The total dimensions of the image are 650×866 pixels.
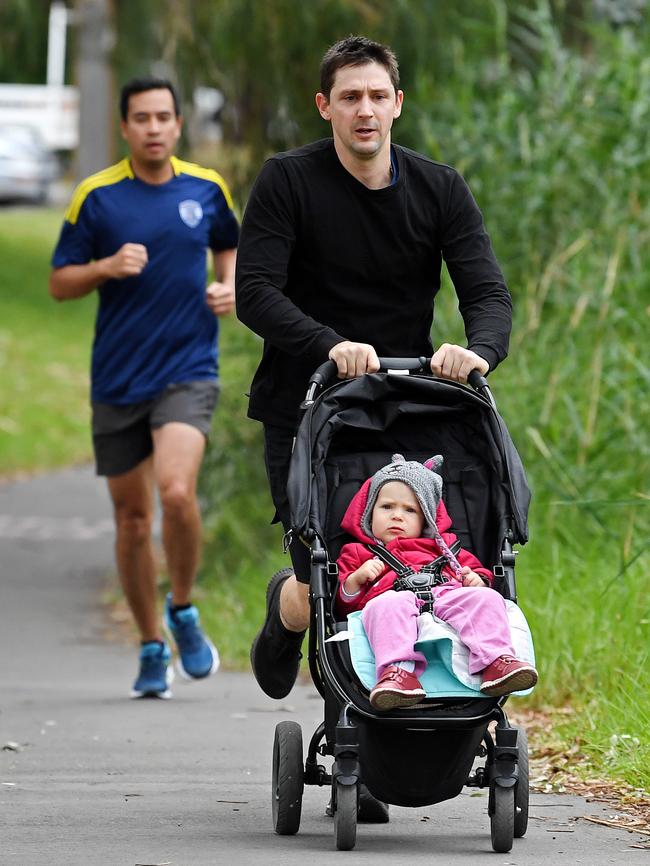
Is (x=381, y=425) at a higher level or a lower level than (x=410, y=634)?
higher

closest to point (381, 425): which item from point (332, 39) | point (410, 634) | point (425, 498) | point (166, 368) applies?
point (425, 498)

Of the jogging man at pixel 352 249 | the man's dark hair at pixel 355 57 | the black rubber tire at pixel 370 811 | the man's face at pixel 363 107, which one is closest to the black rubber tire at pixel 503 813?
the black rubber tire at pixel 370 811

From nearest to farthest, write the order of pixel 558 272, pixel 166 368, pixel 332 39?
1. pixel 166 368
2. pixel 558 272
3. pixel 332 39

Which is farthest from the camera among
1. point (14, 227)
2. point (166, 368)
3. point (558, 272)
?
point (14, 227)

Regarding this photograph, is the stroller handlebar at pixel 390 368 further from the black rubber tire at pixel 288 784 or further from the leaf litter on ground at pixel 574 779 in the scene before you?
the leaf litter on ground at pixel 574 779

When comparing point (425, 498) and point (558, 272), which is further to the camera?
point (558, 272)

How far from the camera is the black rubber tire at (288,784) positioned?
16.6 feet

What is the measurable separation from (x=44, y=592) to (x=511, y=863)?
7077mm

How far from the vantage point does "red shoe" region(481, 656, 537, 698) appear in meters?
4.53

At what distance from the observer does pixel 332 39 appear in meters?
11.1

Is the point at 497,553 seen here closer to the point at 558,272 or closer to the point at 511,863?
the point at 511,863

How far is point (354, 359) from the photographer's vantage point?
16.5 ft

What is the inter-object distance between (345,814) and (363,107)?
1.88m

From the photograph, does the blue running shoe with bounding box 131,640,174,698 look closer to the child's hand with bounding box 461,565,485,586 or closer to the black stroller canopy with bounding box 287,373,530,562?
the black stroller canopy with bounding box 287,373,530,562
